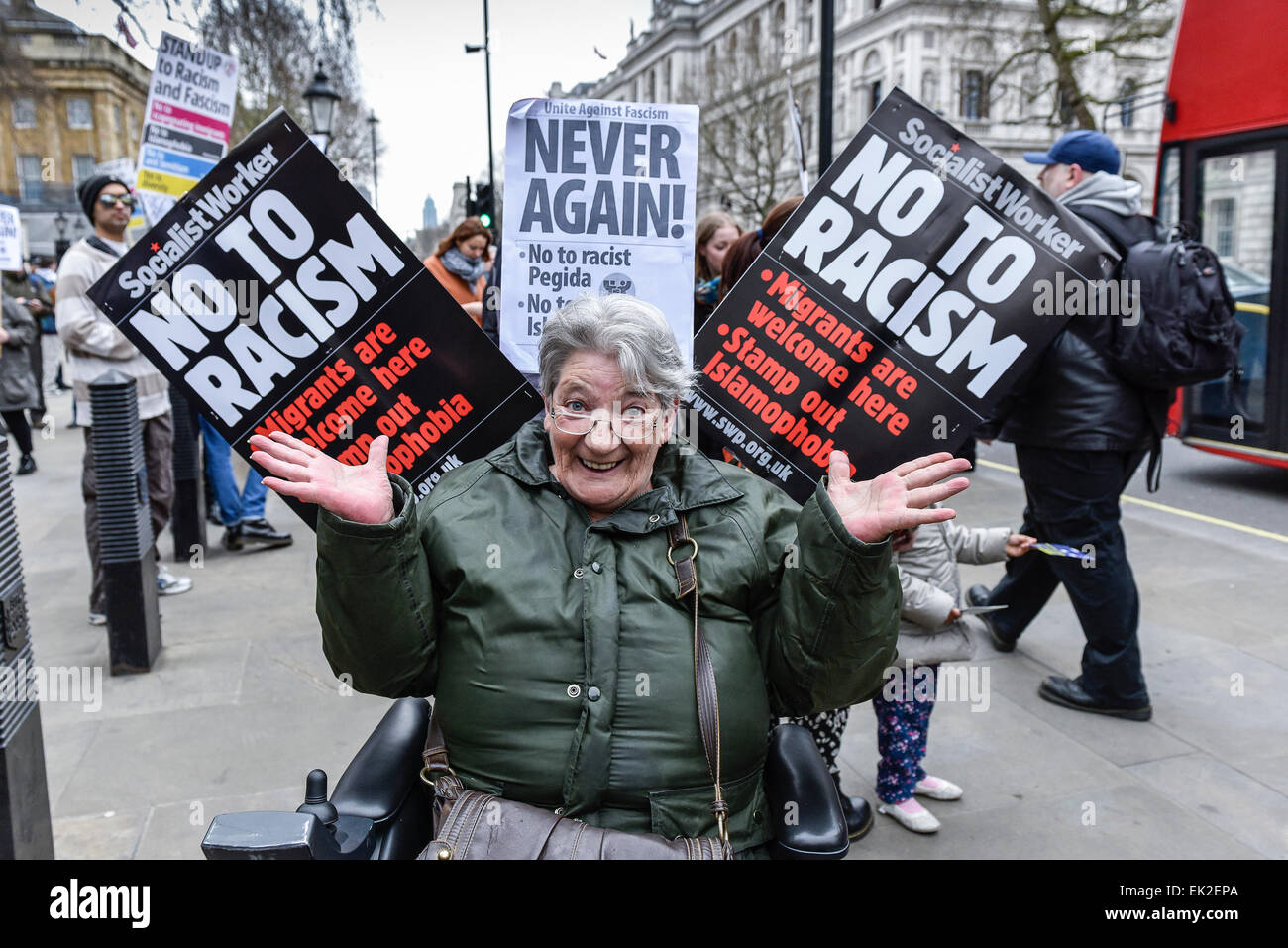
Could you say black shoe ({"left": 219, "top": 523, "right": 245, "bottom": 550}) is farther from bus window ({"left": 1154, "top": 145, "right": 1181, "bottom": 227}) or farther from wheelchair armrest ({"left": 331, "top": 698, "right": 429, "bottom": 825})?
bus window ({"left": 1154, "top": 145, "right": 1181, "bottom": 227})

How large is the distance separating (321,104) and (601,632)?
1161 cm

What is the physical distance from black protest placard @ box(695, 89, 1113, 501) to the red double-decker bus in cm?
636

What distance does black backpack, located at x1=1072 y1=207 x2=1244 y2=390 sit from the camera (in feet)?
12.2

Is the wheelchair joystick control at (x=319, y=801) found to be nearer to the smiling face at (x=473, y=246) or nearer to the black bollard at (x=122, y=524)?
the black bollard at (x=122, y=524)

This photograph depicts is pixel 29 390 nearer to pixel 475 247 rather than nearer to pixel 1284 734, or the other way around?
pixel 475 247

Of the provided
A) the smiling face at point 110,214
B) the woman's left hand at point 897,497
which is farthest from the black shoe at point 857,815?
the smiling face at point 110,214

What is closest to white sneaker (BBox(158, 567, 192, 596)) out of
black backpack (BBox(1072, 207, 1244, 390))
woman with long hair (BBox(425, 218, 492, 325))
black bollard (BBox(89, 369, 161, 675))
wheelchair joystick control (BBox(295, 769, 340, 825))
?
black bollard (BBox(89, 369, 161, 675))

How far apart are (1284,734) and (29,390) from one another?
31.1 feet

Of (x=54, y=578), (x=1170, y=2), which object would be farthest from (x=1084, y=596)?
(x=1170, y=2)

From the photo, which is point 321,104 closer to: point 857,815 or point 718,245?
point 718,245

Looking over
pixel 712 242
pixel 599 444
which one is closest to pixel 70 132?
pixel 712 242

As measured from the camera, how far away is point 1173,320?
3727 mm

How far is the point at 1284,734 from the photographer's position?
394 cm

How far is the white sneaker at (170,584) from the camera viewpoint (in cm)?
584
